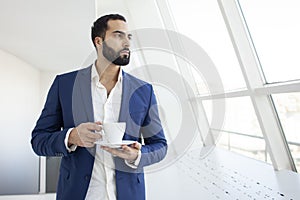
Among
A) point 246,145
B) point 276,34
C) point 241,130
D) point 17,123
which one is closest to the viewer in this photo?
point 276,34

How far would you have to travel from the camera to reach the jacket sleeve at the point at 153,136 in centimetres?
108

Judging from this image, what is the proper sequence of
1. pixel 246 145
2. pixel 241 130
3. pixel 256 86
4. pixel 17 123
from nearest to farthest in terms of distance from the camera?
pixel 256 86 < pixel 246 145 < pixel 241 130 < pixel 17 123

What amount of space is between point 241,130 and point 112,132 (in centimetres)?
251

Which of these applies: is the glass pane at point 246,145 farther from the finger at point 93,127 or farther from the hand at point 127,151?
the finger at point 93,127

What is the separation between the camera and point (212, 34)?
305 centimetres

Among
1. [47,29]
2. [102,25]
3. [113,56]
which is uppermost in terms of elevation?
[47,29]

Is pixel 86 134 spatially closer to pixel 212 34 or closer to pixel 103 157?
pixel 103 157

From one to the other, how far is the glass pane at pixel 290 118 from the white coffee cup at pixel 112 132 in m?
1.53

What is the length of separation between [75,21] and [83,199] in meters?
1.95

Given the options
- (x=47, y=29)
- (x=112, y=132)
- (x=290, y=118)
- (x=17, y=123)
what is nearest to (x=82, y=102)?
(x=112, y=132)

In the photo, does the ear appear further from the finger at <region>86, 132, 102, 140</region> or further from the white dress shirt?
the finger at <region>86, 132, 102, 140</region>

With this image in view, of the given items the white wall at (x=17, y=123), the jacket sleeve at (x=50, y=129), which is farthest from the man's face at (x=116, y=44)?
the white wall at (x=17, y=123)

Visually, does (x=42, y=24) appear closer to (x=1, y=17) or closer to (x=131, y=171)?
(x=1, y=17)

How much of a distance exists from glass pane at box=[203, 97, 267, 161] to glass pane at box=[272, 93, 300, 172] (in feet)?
1.19
